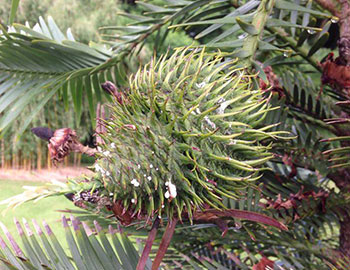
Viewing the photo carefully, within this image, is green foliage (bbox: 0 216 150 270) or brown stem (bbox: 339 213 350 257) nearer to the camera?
green foliage (bbox: 0 216 150 270)

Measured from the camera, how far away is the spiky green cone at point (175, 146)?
0.29 metres

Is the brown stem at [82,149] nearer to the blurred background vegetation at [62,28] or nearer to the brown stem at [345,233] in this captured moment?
the brown stem at [345,233]

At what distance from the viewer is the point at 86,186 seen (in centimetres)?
30

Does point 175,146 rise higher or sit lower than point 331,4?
lower

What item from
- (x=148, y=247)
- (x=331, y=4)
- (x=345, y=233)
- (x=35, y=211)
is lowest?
(x=35, y=211)

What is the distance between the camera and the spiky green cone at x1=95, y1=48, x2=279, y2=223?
0.96 ft

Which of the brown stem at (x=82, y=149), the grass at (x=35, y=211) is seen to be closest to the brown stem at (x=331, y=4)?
the brown stem at (x=82, y=149)

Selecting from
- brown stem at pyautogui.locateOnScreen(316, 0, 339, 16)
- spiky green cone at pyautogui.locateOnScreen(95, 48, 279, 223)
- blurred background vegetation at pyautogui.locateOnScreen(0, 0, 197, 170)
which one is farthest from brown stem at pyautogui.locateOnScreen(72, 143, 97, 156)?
blurred background vegetation at pyautogui.locateOnScreen(0, 0, 197, 170)

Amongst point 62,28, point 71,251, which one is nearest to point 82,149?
point 71,251

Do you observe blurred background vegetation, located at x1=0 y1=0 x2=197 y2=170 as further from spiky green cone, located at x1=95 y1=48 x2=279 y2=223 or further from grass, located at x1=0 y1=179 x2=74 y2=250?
spiky green cone, located at x1=95 y1=48 x2=279 y2=223

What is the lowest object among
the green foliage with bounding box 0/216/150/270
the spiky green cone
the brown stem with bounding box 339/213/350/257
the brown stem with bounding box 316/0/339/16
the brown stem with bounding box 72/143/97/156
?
the brown stem with bounding box 339/213/350/257

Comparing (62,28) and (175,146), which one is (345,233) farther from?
(62,28)

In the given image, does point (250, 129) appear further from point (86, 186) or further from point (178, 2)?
point (178, 2)

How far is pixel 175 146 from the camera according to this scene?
0.30 metres
